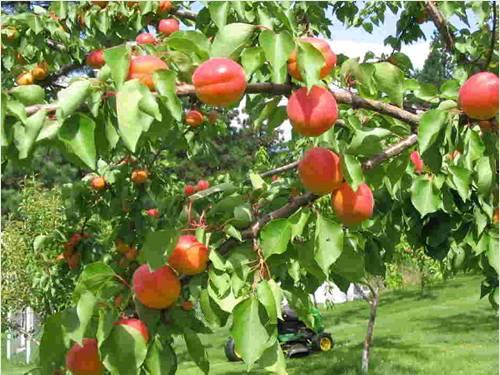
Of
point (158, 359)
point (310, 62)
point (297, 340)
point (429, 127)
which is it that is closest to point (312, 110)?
point (310, 62)

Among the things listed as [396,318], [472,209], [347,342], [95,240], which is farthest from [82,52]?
[396,318]

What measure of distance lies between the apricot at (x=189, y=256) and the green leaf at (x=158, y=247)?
0.01 metres

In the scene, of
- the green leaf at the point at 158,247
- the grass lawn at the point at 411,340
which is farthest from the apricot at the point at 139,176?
the grass lawn at the point at 411,340

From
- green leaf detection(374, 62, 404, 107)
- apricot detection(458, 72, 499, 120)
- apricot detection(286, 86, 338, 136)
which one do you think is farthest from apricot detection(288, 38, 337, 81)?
→ apricot detection(458, 72, 499, 120)

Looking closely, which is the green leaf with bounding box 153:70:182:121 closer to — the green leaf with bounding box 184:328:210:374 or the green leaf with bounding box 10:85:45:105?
the green leaf with bounding box 10:85:45:105

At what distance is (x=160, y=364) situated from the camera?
122 cm

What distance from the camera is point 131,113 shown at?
3.30ft

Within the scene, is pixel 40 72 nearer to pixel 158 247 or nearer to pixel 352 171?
pixel 158 247

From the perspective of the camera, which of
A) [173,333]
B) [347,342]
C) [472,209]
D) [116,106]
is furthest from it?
[347,342]

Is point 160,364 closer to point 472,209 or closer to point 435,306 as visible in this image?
point 472,209

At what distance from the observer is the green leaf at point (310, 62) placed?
1.08 metres

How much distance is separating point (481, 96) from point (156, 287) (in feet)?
2.18

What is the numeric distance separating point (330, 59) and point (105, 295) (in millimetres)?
606

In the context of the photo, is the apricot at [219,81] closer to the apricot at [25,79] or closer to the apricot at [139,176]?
the apricot at [25,79]
